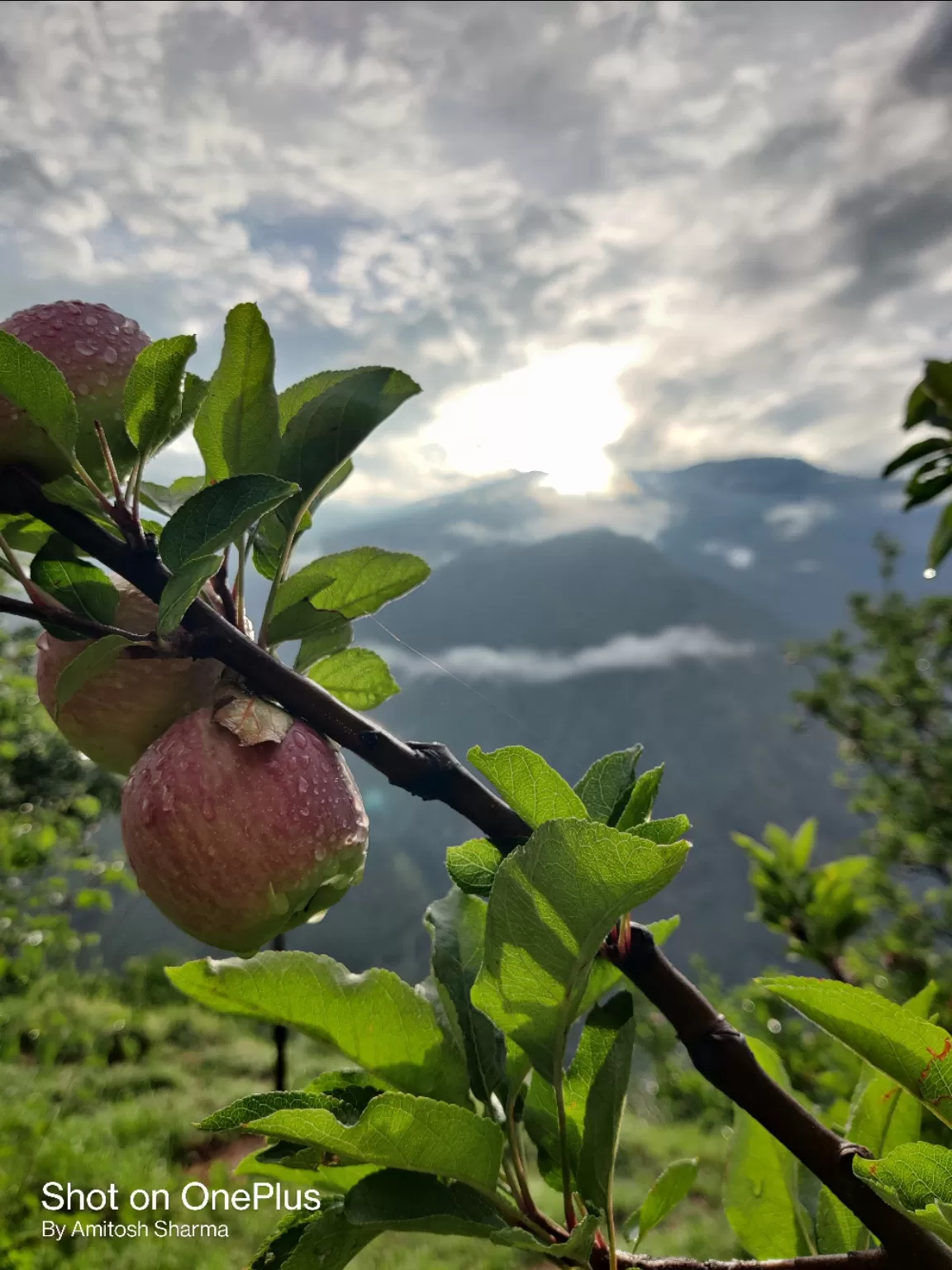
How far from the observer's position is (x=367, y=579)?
47 centimetres

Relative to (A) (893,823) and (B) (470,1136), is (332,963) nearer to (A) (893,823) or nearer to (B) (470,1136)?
(B) (470,1136)

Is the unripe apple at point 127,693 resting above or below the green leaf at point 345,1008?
above

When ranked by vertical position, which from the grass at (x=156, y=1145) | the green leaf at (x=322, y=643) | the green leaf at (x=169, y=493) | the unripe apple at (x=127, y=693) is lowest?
the grass at (x=156, y=1145)

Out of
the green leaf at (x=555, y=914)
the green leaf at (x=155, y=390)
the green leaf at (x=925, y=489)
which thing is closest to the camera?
the green leaf at (x=555, y=914)

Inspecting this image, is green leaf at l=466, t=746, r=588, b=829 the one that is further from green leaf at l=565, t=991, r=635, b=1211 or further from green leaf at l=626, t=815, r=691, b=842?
green leaf at l=565, t=991, r=635, b=1211

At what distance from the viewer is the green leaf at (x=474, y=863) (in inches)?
14.5

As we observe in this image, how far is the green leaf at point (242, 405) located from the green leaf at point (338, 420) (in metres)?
0.01

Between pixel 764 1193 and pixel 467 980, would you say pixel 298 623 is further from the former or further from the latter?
pixel 764 1193

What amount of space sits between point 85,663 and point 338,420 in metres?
0.18

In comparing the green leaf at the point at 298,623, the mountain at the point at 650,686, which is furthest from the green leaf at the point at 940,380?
the mountain at the point at 650,686

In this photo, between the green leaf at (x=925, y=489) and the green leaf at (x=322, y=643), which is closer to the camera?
the green leaf at (x=322, y=643)

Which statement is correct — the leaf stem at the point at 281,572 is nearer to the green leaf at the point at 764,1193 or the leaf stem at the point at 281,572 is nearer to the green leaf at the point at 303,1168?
the green leaf at the point at 303,1168

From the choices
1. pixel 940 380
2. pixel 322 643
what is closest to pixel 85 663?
pixel 322 643

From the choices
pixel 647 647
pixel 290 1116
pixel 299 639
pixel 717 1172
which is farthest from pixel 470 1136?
pixel 647 647
